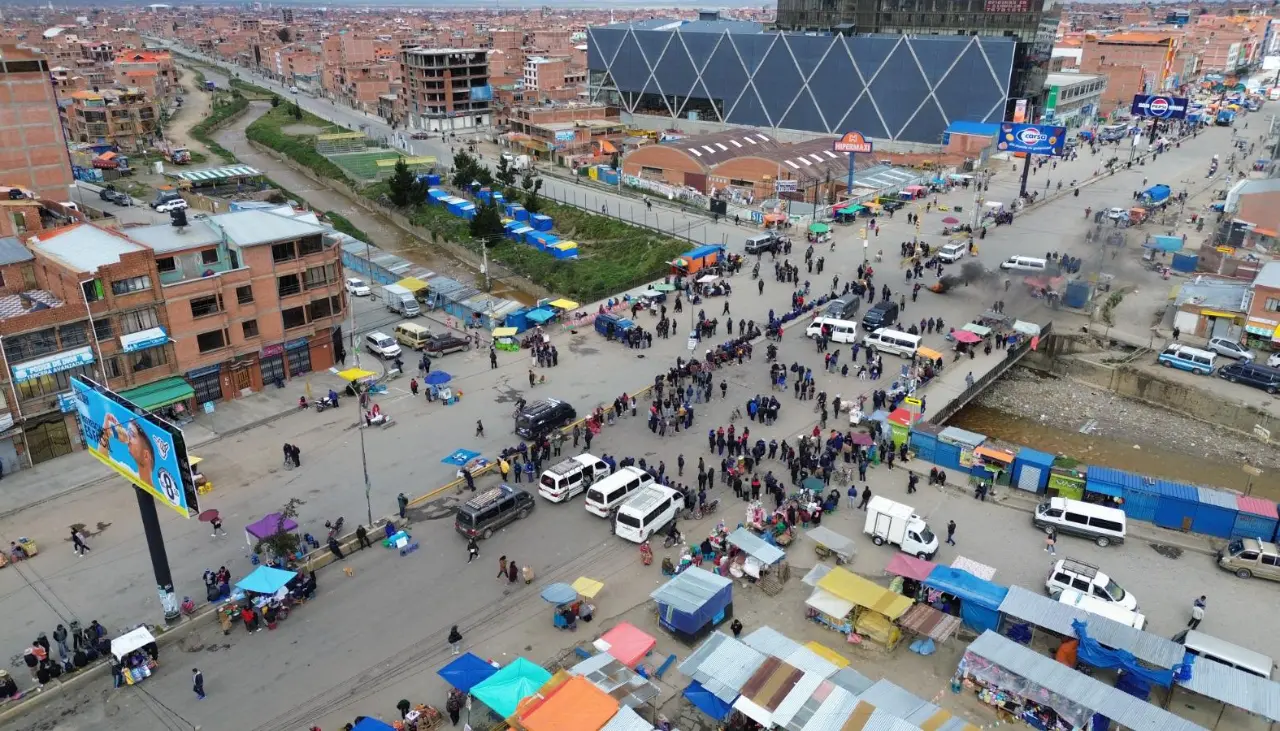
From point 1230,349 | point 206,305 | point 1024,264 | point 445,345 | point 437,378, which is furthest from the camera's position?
point 1024,264

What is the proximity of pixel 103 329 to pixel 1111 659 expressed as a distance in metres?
32.0

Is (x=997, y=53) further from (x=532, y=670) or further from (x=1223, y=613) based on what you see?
(x=532, y=670)

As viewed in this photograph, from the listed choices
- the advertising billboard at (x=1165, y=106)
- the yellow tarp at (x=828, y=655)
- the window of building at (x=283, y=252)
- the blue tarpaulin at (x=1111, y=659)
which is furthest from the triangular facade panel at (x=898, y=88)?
the yellow tarp at (x=828, y=655)

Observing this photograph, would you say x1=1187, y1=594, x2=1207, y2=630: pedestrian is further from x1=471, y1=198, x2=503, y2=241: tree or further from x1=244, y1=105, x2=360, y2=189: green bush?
x1=244, y1=105, x2=360, y2=189: green bush

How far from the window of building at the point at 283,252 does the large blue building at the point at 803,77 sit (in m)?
70.8

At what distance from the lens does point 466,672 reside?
18031 mm

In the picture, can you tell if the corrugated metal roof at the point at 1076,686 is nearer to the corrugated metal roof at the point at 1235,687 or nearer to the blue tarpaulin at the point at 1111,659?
the blue tarpaulin at the point at 1111,659

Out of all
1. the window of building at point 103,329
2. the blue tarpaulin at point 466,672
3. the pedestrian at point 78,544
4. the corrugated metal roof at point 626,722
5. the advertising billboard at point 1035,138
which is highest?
the advertising billboard at point 1035,138

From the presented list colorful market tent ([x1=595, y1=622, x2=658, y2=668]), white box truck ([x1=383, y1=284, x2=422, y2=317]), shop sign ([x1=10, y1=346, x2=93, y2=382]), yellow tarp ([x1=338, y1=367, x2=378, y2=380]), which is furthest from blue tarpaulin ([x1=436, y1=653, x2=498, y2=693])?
white box truck ([x1=383, y1=284, x2=422, y2=317])

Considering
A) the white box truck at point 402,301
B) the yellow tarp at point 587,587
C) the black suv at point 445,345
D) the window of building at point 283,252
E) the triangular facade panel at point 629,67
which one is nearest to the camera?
the yellow tarp at point 587,587

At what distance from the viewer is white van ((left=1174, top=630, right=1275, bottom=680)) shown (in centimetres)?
1858

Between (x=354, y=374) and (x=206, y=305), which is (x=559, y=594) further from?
(x=206, y=305)

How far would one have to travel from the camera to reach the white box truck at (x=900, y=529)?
2352 cm

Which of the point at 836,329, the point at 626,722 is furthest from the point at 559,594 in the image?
the point at 836,329
